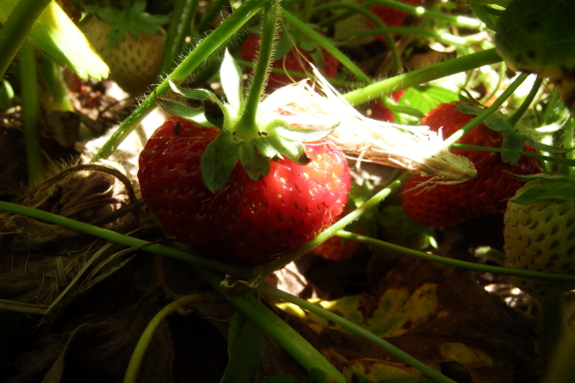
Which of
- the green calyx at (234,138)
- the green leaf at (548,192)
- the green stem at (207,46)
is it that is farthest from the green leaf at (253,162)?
the green leaf at (548,192)

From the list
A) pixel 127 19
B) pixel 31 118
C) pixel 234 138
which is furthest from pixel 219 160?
pixel 127 19

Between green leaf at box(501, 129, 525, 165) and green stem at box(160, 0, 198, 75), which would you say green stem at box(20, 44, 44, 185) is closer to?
green stem at box(160, 0, 198, 75)

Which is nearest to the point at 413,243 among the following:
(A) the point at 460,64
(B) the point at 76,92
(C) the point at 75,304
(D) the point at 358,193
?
(D) the point at 358,193

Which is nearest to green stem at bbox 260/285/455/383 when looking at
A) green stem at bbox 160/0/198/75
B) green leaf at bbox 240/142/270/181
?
green leaf at bbox 240/142/270/181

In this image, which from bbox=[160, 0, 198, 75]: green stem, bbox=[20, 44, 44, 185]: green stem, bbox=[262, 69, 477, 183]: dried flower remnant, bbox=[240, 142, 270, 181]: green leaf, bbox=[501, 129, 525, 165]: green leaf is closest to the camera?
bbox=[240, 142, 270, 181]: green leaf

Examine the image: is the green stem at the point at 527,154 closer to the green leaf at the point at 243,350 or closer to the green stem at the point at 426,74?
the green stem at the point at 426,74
